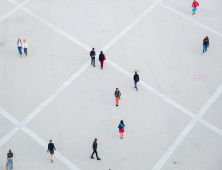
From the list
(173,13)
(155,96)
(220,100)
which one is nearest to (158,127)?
(155,96)

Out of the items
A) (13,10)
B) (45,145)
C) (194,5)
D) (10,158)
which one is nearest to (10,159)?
(10,158)

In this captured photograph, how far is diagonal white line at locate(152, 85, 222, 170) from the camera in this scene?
1784cm

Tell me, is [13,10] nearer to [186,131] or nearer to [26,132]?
[26,132]

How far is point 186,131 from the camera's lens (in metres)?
19.2

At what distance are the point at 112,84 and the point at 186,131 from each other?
5.24 m

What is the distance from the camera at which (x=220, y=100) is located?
2086 cm

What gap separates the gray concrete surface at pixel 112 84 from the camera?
18.3 meters

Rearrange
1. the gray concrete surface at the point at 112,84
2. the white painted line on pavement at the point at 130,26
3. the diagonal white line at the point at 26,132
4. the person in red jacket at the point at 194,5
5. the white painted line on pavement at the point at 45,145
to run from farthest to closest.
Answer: the person in red jacket at the point at 194,5 < the white painted line on pavement at the point at 130,26 < the gray concrete surface at the point at 112,84 < the diagonal white line at the point at 26,132 < the white painted line on pavement at the point at 45,145

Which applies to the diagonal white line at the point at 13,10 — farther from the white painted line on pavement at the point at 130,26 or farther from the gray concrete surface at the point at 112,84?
the white painted line on pavement at the point at 130,26

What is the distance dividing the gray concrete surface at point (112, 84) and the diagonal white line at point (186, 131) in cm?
11

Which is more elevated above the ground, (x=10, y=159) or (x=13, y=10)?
(x=13, y=10)

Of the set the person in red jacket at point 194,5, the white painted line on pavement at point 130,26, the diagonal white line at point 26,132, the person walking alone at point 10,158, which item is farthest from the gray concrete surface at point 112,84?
the person walking alone at point 10,158

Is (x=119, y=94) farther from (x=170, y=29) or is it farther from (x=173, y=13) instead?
(x=173, y=13)

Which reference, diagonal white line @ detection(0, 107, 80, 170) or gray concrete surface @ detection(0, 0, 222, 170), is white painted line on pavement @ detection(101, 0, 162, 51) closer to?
gray concrete surface @ detection(0, 0, 222, 170)
